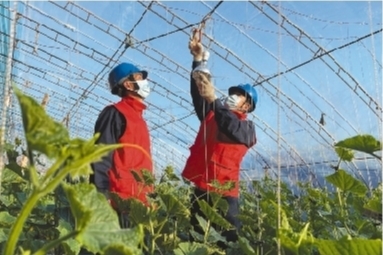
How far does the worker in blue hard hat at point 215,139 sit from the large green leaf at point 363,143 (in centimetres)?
155

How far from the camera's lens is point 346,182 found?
1174mm

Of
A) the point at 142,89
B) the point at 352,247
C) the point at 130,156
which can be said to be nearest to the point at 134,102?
the point at 142,89

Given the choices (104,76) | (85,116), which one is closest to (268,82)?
(104,76)

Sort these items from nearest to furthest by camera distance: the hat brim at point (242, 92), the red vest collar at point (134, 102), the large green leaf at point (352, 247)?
the large green leaf at point (352, 247), the red vest collar at point (134, 102), the hat brim at point (242, 92)

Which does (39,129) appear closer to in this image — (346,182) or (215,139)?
(346,182)

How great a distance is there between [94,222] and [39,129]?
115 millimetres

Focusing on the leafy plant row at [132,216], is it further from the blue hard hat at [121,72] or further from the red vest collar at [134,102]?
the blue hard hat at [121,72]

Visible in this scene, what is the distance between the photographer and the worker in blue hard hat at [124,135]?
193 centimetres

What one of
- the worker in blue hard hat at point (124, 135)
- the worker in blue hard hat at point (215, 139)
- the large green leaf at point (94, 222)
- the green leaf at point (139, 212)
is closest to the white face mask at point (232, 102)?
the worker in blue hard hat at point (215, 139)

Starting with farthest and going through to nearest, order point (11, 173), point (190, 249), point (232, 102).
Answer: point (232, 102), point (11, 173), point (190, 249)

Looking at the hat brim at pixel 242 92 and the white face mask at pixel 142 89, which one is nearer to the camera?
the white face mask at pixel 142 89

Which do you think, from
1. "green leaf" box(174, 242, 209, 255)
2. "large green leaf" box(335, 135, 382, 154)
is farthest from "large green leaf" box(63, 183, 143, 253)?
"green leaf" box(174, 242, 209, 255)

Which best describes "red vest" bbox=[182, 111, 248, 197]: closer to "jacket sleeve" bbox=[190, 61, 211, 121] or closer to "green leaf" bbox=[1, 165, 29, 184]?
"jacket sleeve" bbox=[190, 61, 211, 121]

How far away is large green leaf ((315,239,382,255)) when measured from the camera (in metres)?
0.59
